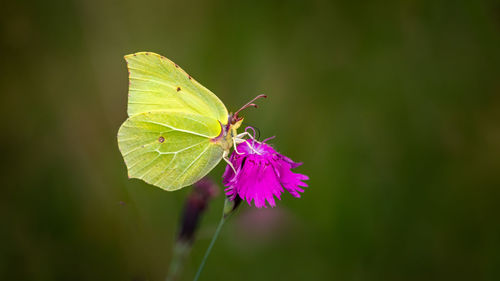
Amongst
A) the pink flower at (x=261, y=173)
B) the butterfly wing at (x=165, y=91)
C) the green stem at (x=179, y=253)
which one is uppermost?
the butterfly wing at (x=165, y=91)

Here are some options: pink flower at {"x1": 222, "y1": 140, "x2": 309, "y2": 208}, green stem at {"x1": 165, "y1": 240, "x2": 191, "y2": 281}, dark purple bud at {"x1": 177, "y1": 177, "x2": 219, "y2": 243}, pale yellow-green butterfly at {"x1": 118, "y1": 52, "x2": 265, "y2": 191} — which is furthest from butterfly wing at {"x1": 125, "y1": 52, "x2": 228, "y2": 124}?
green stem at {"x1": 165, "y1": 240, "x2": 191, "y2": 281}

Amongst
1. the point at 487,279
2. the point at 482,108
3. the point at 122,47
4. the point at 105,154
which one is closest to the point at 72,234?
the point at 105,154

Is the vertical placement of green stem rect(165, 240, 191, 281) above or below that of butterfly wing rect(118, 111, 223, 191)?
below

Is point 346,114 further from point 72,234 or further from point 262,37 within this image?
point 72,234

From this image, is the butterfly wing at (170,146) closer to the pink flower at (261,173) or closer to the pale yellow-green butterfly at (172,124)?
the pale yellow-green butterfly at (172,124)

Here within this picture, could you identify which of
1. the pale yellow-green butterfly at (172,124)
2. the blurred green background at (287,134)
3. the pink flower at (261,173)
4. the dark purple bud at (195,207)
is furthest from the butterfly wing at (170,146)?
the blurred green background at (287,134)

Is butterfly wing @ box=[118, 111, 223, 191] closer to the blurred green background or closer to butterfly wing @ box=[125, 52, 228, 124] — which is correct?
butterfly wing @ box=[125, 52, 228, 124]
